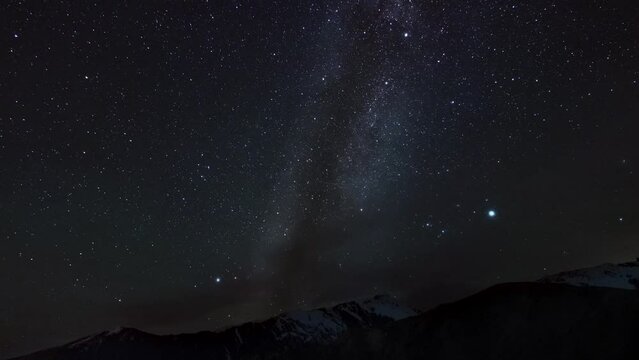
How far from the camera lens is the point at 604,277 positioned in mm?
110750

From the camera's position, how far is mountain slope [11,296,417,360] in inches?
6649

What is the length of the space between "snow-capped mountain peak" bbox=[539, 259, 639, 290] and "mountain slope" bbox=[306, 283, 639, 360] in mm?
1914

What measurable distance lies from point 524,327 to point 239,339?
104480 millimetres

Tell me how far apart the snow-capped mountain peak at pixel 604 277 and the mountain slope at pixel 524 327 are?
1.91 metres

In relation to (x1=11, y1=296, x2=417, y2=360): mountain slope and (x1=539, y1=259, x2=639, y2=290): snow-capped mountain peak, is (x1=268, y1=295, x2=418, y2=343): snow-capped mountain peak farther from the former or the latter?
(x1=539, y1=259, x2=639, y2=290): snow-capped mountain peak

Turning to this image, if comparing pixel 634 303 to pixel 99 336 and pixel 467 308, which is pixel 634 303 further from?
pixel 99 336

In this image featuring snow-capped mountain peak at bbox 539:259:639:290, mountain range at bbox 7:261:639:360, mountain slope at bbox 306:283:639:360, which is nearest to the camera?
mountain slope at bbox 306:283:639:360

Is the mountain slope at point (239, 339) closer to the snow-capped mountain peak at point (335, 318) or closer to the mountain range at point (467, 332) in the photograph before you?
the snow-capped mountain peak at point (335, 318)

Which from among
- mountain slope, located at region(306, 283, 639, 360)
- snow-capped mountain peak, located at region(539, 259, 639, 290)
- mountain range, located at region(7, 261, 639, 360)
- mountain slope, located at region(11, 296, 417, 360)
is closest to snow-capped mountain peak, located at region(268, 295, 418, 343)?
mountain slope, located at region(11, 296, 417, 360)

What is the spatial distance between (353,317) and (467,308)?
55.1m

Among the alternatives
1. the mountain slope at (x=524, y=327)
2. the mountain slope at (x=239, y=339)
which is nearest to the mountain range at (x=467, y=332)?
the mountain slope at (x=524, y=327)

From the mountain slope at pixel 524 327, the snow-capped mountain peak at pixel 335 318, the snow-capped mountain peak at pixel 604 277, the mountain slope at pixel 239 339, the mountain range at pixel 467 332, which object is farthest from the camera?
the mountain slope at pixel 239 339

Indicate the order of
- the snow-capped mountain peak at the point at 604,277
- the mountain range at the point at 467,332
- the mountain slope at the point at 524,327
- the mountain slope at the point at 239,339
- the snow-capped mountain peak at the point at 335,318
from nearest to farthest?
the mountain slope at the point at 524,327
the mountain range at the point at 467,332
the snow-capped mountain peak at the point at 604,277
the snow-capped mountain peak at the point at 335,318
the mountain slope at the point at 239,339

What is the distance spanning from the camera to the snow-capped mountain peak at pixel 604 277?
10684 cm
